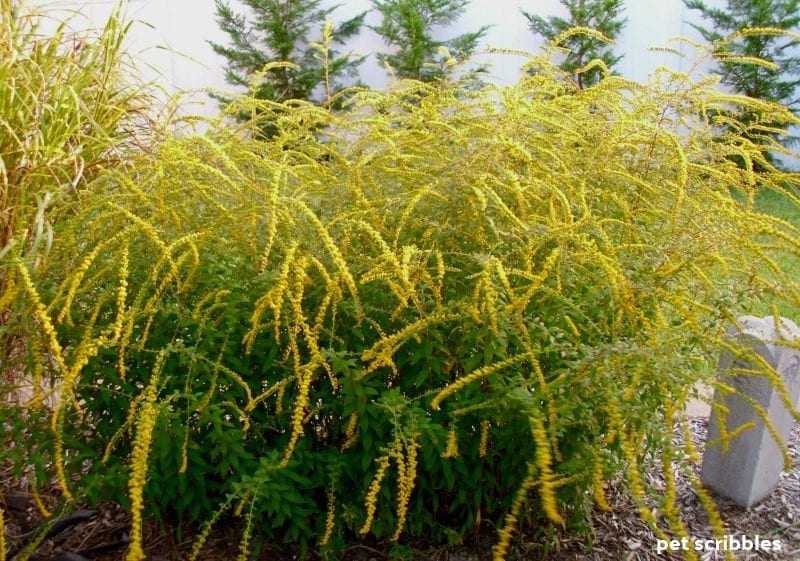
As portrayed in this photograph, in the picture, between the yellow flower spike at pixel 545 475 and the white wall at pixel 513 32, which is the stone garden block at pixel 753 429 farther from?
the white wall at pixel 513 32

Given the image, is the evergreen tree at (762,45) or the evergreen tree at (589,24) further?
the evergreen tree at (589,24)

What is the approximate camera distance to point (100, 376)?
2.08m

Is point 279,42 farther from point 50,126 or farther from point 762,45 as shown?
point 50,126

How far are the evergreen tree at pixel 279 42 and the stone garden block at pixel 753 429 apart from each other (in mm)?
7650

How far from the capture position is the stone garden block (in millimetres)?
2486

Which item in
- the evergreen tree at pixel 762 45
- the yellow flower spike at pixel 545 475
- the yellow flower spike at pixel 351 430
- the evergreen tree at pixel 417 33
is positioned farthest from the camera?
the evergreen tree at pixel 762 45

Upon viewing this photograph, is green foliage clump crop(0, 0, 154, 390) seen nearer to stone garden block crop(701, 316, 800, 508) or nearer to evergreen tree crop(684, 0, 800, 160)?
stone garden block crop(701, 316, 800, 508)

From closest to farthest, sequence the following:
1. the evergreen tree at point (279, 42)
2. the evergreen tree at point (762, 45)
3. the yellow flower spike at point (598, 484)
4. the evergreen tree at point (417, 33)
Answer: the yellow flower spike at point (598, 484)
the evergreen tree at point (279, 42)
the evergreen tree at point (417, 33)
the evergreen tree at point (762, 45)

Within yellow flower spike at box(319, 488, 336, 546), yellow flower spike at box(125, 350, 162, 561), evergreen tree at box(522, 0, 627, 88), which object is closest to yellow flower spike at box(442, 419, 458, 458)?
yellow flower spike at box(319, 488, 336, 546)

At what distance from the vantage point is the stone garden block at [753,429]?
249cm

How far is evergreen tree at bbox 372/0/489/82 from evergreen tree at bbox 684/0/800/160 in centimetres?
310

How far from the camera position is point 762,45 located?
1016 centimetres

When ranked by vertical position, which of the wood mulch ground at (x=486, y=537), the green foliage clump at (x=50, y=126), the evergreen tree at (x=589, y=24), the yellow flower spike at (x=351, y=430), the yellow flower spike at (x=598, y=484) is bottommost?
the wood mulch ground at (x=486, y=537)

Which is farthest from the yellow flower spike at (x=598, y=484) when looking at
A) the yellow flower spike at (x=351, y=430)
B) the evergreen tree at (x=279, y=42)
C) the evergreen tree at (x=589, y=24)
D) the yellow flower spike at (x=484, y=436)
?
the evergreen tree at (x=589, y=24)
